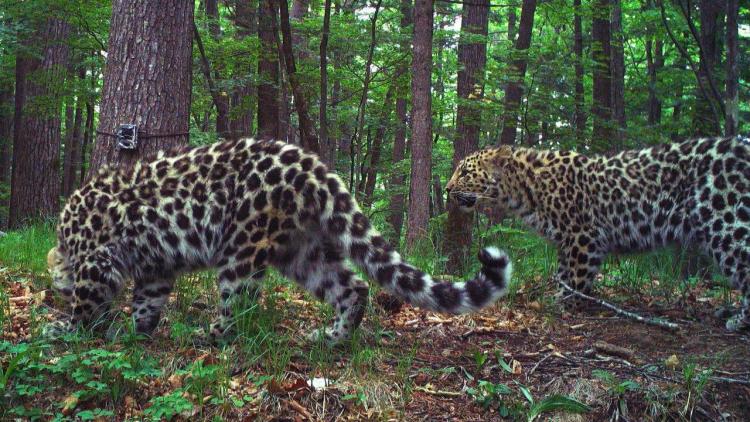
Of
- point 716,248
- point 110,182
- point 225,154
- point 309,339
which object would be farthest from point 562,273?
point 110,182

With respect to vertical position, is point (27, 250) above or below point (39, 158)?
below

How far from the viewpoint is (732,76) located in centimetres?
1026

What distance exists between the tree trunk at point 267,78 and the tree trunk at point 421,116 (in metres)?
4.03

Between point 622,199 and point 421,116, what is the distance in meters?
3.65

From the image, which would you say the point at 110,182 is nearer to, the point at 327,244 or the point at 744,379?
the point at 327,244

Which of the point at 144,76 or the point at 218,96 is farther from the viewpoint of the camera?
the point at 218,96

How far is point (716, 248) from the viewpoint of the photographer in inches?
256

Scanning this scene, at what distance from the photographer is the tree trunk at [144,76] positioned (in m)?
7.01

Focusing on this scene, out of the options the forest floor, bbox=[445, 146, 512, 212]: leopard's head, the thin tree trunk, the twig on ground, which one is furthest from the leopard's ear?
the thin tree trunk

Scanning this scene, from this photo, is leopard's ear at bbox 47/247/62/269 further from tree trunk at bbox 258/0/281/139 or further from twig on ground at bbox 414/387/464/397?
tree trunk at bbox 258/0/281/139

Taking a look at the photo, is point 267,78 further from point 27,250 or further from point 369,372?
point 369,372

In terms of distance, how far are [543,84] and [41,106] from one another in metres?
10.2

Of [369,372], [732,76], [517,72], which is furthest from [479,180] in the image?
[517,72]

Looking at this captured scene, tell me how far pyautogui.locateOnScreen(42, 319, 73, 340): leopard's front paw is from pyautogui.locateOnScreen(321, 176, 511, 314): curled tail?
7.26 feet
